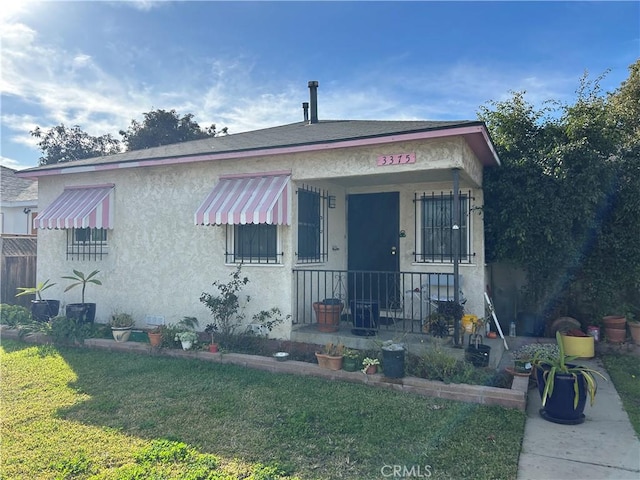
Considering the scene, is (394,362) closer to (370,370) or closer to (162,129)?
(370,370)

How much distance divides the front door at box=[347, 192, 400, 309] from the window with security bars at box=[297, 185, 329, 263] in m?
1.03

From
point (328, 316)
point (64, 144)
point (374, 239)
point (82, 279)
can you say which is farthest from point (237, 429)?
point (64, 144)

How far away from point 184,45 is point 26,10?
338cm

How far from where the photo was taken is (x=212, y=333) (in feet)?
26.6

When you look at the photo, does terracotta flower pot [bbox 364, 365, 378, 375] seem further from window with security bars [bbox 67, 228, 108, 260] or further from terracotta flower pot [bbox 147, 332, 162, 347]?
window with security bars [bbox 67, 228, 108, 260]

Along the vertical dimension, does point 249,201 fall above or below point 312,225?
above

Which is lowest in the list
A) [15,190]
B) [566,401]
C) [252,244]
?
[566,401]

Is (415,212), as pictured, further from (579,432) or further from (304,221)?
(579,432)

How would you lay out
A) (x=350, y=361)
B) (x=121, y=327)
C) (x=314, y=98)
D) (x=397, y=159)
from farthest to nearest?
(x=314, y=98), (x=121, y=327), (x=397, y=159), (x=350, y=361)

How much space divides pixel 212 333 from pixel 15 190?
21.6m

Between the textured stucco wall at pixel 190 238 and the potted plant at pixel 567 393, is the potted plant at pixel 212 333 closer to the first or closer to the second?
the textured stucco wall at pixel 190 238

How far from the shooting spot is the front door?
9742 mm

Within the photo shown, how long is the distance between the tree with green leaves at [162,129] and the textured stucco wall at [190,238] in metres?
21.0

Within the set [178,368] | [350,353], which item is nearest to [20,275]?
[178,368]
